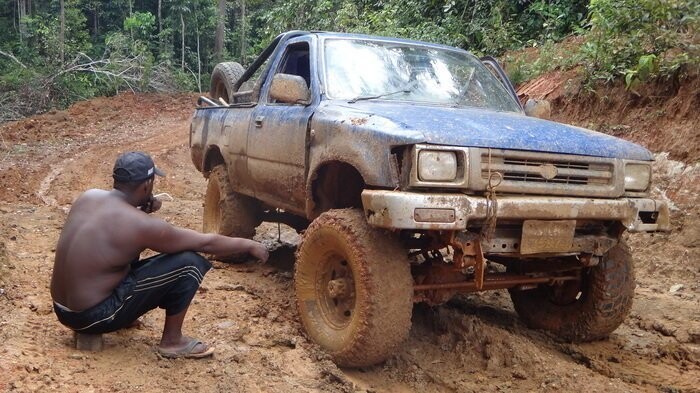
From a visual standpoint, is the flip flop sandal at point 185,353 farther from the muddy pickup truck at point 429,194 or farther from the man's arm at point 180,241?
the muddy pickup truck at point 429,194

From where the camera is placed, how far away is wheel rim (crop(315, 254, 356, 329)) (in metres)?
4.09

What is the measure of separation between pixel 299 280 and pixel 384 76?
1.59 metres

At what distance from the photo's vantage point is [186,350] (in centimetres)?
382

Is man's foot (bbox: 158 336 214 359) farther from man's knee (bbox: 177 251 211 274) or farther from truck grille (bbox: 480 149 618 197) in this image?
truck grille (bbox: 480 149 618 197)

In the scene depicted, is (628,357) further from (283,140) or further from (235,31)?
(235,31)

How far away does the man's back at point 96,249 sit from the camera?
11.7 feet

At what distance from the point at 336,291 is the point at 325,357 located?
1.25 feet

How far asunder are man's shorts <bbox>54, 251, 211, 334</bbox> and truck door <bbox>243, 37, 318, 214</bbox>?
46.9 inches

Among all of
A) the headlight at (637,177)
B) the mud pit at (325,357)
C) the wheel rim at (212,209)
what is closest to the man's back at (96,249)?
the mud pit at (325,357)

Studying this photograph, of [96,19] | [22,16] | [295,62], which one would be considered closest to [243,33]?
[96,19]

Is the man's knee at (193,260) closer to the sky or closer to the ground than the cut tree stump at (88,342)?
closer to the sky

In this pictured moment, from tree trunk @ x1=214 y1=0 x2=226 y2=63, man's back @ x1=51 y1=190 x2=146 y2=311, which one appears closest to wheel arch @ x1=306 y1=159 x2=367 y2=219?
man's back @ x1=51 y1=190 x2=146 y2=311

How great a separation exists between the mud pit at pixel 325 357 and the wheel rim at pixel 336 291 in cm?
23

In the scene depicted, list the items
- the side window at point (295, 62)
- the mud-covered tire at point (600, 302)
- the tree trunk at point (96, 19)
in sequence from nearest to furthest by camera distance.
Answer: the mud-covered tire at point (600, 302) < the side window at point (295, 62) < the tree trunk at point (96, 19)
